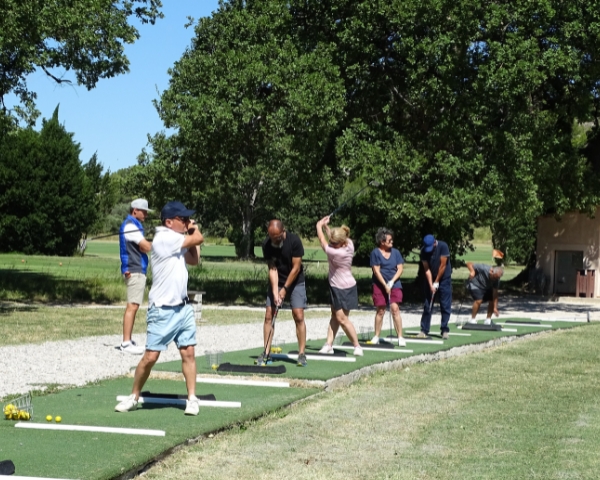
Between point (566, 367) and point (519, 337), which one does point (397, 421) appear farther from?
point (519, 337)

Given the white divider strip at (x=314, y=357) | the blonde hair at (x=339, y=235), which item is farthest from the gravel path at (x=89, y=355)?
the blonde hair at (x=339, y=235)

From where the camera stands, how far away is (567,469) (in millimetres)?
7676

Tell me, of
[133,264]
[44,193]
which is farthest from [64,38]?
[44,193]

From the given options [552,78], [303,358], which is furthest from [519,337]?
[552,78]

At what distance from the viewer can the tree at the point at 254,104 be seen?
25.6 metres

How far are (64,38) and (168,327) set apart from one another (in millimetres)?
16222

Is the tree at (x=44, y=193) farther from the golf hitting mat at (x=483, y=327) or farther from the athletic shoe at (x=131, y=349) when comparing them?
the athletic shoe at (x=131, y=349)

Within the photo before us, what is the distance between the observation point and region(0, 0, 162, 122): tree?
21.1 meters

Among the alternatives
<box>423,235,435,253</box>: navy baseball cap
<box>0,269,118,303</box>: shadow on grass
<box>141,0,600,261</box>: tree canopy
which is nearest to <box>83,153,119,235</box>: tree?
<box>0,269,118,303</box>: shadow on grass

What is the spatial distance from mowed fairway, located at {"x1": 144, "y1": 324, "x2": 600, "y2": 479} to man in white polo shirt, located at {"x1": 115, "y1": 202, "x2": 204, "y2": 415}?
82 cm

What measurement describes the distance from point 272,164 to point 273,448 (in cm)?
1888

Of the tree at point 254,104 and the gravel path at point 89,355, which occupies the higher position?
the tree at point 254,104

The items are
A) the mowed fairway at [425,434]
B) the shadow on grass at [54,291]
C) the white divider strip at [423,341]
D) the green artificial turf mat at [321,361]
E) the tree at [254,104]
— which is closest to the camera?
the mowed fairway at [425,434]

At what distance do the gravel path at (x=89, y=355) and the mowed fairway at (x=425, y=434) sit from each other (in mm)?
3102
